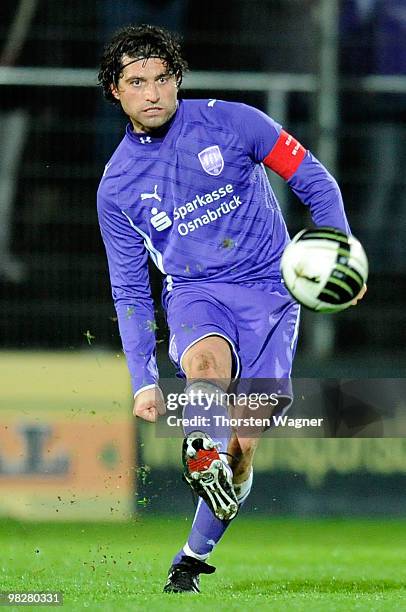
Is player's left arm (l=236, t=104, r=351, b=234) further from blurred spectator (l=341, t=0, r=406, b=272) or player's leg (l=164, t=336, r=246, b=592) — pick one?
blurred spectator (l=341, t=0, r=406, b=272)

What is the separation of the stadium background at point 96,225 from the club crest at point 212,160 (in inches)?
112

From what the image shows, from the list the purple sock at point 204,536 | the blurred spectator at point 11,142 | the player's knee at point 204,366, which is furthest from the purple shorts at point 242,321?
the blurred spectator at point 11,142

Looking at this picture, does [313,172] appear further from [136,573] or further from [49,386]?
[49,386]

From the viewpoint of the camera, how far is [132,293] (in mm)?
5770

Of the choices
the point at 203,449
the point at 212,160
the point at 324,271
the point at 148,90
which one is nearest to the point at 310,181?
the point at 212,160

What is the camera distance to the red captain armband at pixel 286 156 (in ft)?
18.4

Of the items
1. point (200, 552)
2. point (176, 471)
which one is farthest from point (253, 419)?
point (176, 471)

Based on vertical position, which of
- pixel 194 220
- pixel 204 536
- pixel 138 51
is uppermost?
pixel 138 51

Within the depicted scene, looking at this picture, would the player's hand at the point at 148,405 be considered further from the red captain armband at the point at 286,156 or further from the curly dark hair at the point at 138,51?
the curly dark hair at the point at 138,51

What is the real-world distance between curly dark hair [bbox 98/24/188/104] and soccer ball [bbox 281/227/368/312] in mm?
938

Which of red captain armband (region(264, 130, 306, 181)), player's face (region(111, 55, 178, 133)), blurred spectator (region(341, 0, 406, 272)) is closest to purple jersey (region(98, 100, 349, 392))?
red captain armband (region(264, 130, 306, 181))

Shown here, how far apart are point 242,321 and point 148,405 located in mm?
509

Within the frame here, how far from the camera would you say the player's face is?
553cm

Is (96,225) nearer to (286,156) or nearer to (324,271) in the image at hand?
(286,156)
